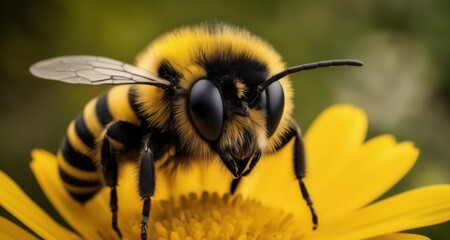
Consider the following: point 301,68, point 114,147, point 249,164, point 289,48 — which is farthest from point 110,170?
point 289,48

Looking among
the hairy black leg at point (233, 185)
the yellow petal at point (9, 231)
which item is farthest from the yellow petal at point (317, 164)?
the yellow petal at point (9, 231)

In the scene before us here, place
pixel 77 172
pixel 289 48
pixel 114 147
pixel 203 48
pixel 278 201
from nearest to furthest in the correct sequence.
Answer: pixel 203 48, pixel 114 147, pixel 77 172, pixel 278 201, pixel 289 48

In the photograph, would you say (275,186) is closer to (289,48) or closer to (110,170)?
(110,170)

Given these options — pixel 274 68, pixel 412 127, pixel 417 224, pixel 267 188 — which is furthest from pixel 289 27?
pixel 417 224

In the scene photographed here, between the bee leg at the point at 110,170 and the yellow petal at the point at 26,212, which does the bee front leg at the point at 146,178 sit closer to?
the bee leg at the point at 110,170

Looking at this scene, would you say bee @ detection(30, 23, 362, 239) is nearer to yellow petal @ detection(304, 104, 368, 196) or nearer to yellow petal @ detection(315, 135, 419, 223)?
yellow petal @ detection(315, 135, 419, 223)

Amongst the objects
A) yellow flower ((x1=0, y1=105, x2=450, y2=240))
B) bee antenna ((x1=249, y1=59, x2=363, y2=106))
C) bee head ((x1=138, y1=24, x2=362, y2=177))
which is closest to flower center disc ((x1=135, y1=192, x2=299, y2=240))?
yellow flower ((x1=0, y1=105, x2=450, y2=240))
